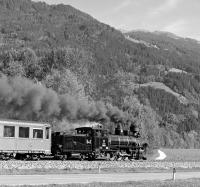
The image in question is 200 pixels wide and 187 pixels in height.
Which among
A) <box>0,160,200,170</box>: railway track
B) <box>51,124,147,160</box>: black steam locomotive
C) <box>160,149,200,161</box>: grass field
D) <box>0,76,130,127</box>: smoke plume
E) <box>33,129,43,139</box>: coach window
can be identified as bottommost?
<box>160,149,200,161</box>: grass field

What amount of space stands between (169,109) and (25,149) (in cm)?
15252

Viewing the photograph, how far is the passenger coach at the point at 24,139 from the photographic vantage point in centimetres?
4381

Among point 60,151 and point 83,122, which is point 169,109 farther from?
point 60,151

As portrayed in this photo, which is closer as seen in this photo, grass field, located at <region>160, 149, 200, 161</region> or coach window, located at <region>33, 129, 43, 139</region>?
coach window, located at <region>33, 129, 43, 139</region>

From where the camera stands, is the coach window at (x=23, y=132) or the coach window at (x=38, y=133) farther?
the coach window at (x=38, y=133)

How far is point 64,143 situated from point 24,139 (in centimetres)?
560

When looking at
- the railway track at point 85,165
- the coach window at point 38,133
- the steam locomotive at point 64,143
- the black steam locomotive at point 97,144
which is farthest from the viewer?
the black steam locomotive at point 97,144

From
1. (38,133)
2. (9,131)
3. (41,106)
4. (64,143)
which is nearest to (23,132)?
(9,131)

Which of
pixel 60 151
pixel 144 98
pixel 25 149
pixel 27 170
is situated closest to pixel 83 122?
pixel 60 151

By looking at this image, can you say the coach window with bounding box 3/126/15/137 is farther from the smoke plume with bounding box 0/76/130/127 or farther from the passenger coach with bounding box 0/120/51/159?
the smoke plume with bounding box 0/76/130/127

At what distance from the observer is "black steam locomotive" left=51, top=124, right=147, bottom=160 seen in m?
50.6

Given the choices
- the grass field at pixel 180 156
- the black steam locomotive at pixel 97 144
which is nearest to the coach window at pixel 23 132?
the black steam locomotive at pixel 97 144

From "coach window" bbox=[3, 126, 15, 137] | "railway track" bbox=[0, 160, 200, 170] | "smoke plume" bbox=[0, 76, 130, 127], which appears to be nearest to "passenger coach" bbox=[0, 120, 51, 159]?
"coach window" bbox=[3, 126, 15, 137]

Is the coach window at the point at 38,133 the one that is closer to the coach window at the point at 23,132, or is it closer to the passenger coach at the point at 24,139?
the passenger coach at the point at 24,139
